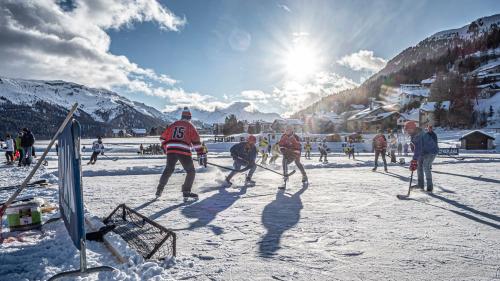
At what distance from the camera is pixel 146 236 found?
4023 millimetres

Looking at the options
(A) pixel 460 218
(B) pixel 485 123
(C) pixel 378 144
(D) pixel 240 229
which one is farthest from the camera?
(B) pixel 485 123

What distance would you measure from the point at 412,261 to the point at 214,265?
1.94 metres

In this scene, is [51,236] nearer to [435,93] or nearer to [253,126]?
[253,126]

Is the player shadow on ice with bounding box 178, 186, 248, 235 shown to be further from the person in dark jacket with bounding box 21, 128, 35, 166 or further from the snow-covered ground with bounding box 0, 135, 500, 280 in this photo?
the person in dark jacket with bounding box 21, 128, 35, 166

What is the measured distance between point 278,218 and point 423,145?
16.5 feet

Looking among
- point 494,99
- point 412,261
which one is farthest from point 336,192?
point 494,99

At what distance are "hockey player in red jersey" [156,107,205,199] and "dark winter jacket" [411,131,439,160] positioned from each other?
5.35 metres

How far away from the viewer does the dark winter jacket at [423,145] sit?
8.20 meters

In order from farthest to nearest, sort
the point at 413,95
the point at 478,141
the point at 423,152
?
Result: the point at 413,95
the point at 478,141
the point at 423,152

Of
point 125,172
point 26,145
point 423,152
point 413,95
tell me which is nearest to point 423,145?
point 423,152

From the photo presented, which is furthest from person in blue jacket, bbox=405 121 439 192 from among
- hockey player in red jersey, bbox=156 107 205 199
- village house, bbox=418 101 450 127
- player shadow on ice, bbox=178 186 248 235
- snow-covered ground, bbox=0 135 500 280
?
village house, bbox=418 101 450 127

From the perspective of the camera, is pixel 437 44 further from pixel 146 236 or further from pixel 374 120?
pixel 146 236

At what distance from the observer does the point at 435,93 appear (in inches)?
3177

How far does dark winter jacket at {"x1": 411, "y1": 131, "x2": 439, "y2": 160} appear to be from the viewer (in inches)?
323
